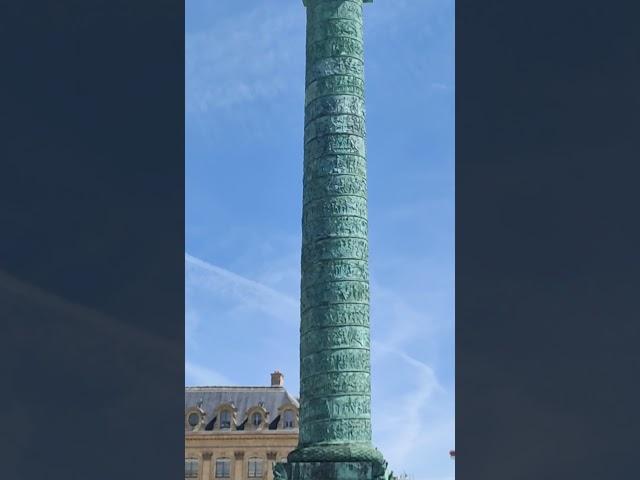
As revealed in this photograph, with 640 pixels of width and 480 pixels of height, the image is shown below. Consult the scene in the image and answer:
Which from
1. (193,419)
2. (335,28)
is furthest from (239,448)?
(335,28)

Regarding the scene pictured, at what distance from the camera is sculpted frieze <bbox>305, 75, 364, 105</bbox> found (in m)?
14.7

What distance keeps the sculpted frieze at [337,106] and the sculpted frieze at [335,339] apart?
9.61ft

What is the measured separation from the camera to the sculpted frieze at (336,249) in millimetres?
14242

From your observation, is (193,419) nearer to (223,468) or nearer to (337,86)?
(223,468)

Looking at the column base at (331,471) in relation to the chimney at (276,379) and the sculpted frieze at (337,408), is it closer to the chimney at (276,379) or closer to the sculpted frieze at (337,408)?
the sculpted frieze at (337,408)

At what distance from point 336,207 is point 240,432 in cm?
2130

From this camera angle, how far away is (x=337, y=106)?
14.6 m

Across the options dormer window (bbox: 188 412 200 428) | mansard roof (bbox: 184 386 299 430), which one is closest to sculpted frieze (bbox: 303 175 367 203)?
mansard roof (bbox: 184 386 299 430)
